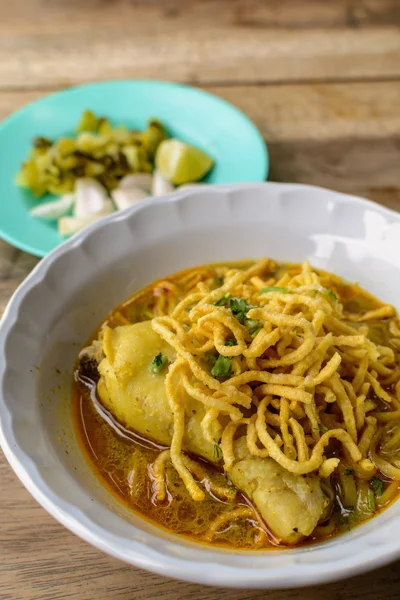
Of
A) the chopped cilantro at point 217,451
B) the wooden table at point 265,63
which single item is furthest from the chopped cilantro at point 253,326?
the wooden table at point 265,63

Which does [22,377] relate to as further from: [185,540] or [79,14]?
[79,14]

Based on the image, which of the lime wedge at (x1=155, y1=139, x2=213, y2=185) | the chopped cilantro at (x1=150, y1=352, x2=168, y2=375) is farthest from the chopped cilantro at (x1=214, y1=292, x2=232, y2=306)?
the lime wedge at (x1=155, y1=139, x2=213, y2=185)

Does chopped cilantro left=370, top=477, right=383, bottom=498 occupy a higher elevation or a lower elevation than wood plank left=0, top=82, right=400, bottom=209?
Result: lower

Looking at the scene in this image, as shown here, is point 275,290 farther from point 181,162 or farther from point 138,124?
point 138,124

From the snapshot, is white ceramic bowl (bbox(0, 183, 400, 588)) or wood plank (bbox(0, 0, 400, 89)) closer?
white ceramic bowl (bbox(0, 183, 400, 588))

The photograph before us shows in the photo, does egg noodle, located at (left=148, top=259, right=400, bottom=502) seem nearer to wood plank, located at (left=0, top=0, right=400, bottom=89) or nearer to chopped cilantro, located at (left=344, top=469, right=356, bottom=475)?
chopped cilantro, located at (left=344, top=469, right=356, bottom=475)

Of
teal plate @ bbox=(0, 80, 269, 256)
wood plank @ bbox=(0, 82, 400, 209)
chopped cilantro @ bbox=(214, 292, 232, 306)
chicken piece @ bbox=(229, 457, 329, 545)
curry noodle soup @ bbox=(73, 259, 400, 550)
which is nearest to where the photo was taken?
chicken piece @ bbox=(229, 457, 329, 545)

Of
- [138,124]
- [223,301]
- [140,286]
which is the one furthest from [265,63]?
[223,301]
